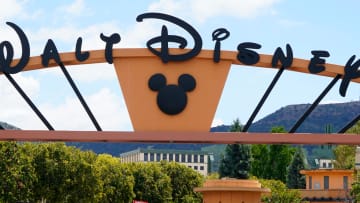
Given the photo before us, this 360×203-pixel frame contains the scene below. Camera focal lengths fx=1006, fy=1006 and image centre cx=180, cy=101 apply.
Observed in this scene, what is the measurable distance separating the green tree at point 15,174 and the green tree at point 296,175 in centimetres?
5070

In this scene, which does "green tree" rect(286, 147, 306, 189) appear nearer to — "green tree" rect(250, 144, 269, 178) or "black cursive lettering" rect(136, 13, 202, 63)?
"green tree" rect(250, 144, 269, 178)

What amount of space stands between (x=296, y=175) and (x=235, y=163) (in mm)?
36764

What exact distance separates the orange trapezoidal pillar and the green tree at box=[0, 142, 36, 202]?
33419mm

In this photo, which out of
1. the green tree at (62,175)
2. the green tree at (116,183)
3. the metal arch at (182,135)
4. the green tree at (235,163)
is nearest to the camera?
the metal arch at (182,135)

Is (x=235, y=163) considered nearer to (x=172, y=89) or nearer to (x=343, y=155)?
(x=343, y=155)

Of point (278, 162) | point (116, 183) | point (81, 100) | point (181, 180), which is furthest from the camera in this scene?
point (278, 162)

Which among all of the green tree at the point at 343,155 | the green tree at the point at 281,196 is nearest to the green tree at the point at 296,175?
the green tree at the point at 343,155

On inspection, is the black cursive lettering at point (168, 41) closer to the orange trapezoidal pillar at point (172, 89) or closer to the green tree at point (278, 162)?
the orange trapezoidal pillar at point (172, 89)

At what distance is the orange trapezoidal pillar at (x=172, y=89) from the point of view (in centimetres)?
2734

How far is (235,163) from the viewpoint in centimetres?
7450

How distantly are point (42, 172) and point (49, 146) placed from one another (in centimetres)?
200

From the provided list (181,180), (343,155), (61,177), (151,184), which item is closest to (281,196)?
(151,184)

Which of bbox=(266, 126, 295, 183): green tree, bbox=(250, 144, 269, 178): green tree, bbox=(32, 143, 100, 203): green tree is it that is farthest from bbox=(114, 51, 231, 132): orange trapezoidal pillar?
bbox=(266, 126, 295, 183): green tree

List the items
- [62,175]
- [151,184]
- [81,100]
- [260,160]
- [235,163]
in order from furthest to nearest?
[260,160], [151,184], [235,163], [62,175], [81,100]
